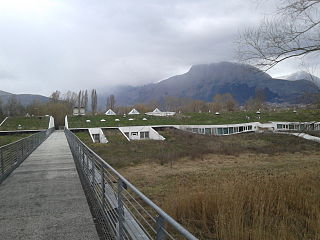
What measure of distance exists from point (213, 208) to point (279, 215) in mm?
1378

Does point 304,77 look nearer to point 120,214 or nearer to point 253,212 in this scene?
point 253,212

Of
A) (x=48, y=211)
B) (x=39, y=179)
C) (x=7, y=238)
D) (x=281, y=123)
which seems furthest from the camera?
(x=281, y=123)

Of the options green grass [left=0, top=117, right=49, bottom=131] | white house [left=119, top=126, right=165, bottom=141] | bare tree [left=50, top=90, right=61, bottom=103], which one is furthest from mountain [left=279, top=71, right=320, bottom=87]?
bare tree [left=50, top=90, right=61, bottom=103]

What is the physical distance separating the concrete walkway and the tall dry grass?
6.83ft

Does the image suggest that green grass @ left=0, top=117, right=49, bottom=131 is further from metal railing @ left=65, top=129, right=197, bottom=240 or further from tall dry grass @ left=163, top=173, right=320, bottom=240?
metal railing @ left=65, top=129, right=197, bottom=240

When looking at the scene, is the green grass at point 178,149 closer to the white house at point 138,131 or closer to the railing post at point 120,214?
the white house at point 138,131

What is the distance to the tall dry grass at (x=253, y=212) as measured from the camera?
5449mm

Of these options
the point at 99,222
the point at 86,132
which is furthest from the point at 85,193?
the point at 86,132

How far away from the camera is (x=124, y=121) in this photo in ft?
181

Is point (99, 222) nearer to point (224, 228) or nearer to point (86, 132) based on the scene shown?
point (224, 228)

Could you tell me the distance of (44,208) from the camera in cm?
614

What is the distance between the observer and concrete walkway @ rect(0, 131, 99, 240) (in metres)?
4.87

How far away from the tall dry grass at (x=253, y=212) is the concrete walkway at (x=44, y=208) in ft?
6.83

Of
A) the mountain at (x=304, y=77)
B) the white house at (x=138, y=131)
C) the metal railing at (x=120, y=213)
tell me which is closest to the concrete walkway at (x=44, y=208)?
the metal railing at (x=120, y=213)
